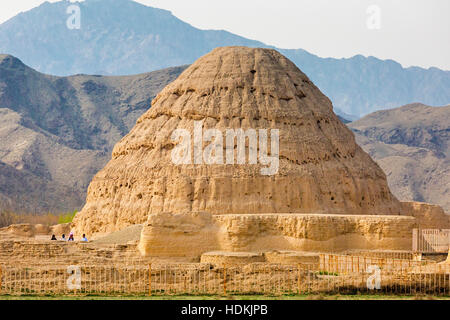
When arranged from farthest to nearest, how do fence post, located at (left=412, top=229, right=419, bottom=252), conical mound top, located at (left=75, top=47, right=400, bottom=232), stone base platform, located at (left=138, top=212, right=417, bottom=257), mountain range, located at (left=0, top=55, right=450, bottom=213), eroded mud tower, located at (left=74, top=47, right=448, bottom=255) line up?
mountain range, located at (left=0, top=55, right=450, bottom=213), conical mound top, located at (left=75, top=47, right=400, bottom=232), fence post, located at (left=412, top=229, right=419, bottom=252), eroded mud tower, located at (left=74, top=47, right=448, bottom=255), stone base platform, located at (left=138, top=212, right=417, bottom=257)

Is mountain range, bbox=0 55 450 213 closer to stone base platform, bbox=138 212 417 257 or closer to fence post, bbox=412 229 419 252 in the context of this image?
stone base platform, bbox=138 212 417 257

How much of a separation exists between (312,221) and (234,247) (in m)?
2.95

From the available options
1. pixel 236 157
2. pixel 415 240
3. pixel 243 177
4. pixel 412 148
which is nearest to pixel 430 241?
pixel 415 240

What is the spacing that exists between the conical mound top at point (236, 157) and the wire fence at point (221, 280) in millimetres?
7944

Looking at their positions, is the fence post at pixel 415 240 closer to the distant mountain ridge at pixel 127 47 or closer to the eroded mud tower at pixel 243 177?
the eroded mud tower at pixel 243 177

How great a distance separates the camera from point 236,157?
1340 inches

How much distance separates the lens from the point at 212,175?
33.5m

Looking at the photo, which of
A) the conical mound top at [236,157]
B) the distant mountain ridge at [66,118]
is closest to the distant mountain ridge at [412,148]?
the distant mountain ridge at [66,118]

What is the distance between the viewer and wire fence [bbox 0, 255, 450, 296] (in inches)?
845

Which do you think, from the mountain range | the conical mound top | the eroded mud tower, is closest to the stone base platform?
the eroded mud tower

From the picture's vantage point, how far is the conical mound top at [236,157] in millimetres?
33375

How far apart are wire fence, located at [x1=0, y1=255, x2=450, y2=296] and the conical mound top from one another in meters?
7.94
